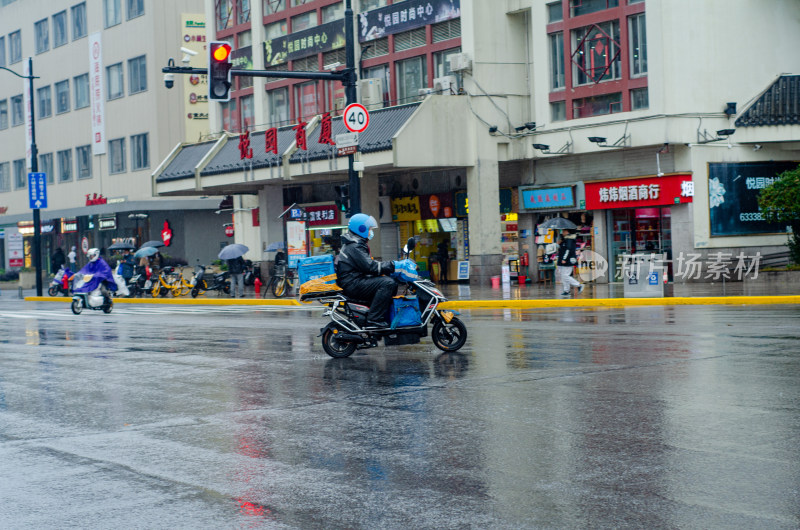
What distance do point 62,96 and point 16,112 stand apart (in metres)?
6.94

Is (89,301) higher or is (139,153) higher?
(139,153)

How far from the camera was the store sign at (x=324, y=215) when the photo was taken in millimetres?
41969

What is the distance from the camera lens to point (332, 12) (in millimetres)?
40031

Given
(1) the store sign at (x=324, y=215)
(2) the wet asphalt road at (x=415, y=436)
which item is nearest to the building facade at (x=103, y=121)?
(1) the store sign at (x=324, y=215)

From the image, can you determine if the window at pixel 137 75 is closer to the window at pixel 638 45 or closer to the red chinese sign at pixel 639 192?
the red chinese sign at pixel 639 192

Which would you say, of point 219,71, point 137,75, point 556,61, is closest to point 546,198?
Result: point 556,61

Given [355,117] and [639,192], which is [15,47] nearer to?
[355,117]

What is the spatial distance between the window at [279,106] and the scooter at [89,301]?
52.8ft

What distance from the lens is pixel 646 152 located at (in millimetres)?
31531

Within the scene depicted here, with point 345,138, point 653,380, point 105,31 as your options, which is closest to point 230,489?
point 653,380

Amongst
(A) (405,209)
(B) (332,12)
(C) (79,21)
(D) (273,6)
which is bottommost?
(A) (405,209)

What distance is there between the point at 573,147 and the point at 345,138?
959 centimetres

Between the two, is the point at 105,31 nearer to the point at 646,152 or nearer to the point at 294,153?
the point at 294,153

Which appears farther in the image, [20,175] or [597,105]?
[20,175]
